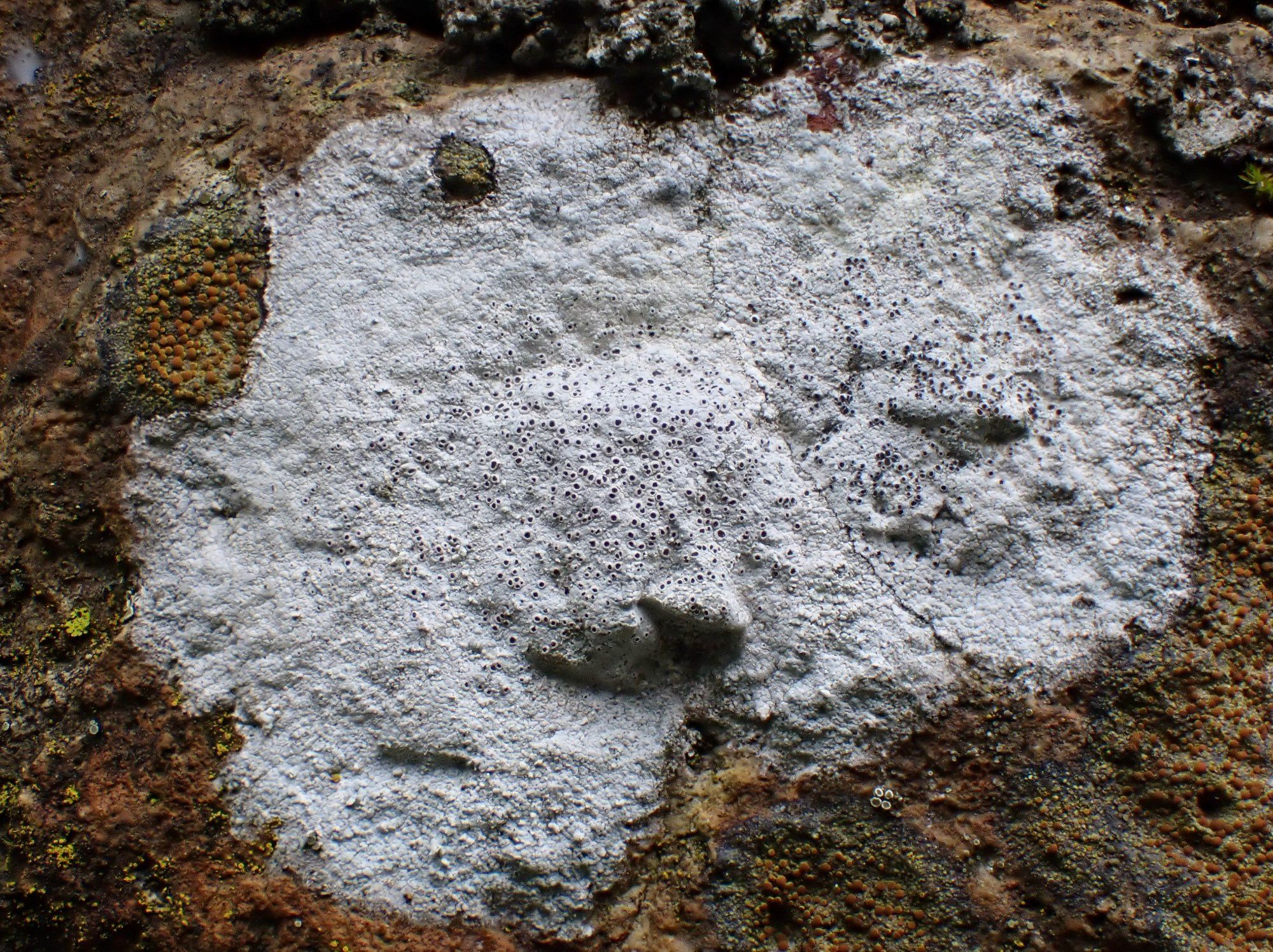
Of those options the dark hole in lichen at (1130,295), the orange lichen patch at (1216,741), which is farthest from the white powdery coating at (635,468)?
the orange lichen patch at (1216,741)

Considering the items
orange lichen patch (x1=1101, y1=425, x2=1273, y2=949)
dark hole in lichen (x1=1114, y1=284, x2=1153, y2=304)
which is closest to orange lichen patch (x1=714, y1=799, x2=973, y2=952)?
orange lichen patch (x1=1101, y1=425, x2=1273, y2=949)

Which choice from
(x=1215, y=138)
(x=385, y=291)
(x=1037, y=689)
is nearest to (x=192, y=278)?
(x=385, y=291)

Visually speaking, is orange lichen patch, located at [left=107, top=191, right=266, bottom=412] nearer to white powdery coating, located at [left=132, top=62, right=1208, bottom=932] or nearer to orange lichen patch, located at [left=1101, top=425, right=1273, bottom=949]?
white powdery coating, located at [left=132, top=62, right=1208, bottom=932]

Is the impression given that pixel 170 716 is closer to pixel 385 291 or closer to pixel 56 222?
pixel 385 291

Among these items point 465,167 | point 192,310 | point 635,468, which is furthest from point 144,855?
point 465,167

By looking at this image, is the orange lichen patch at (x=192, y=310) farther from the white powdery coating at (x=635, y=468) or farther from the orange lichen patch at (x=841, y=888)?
the orange lichen patch at (x=841, y=888)

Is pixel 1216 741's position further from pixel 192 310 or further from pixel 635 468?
pixel 192 310
